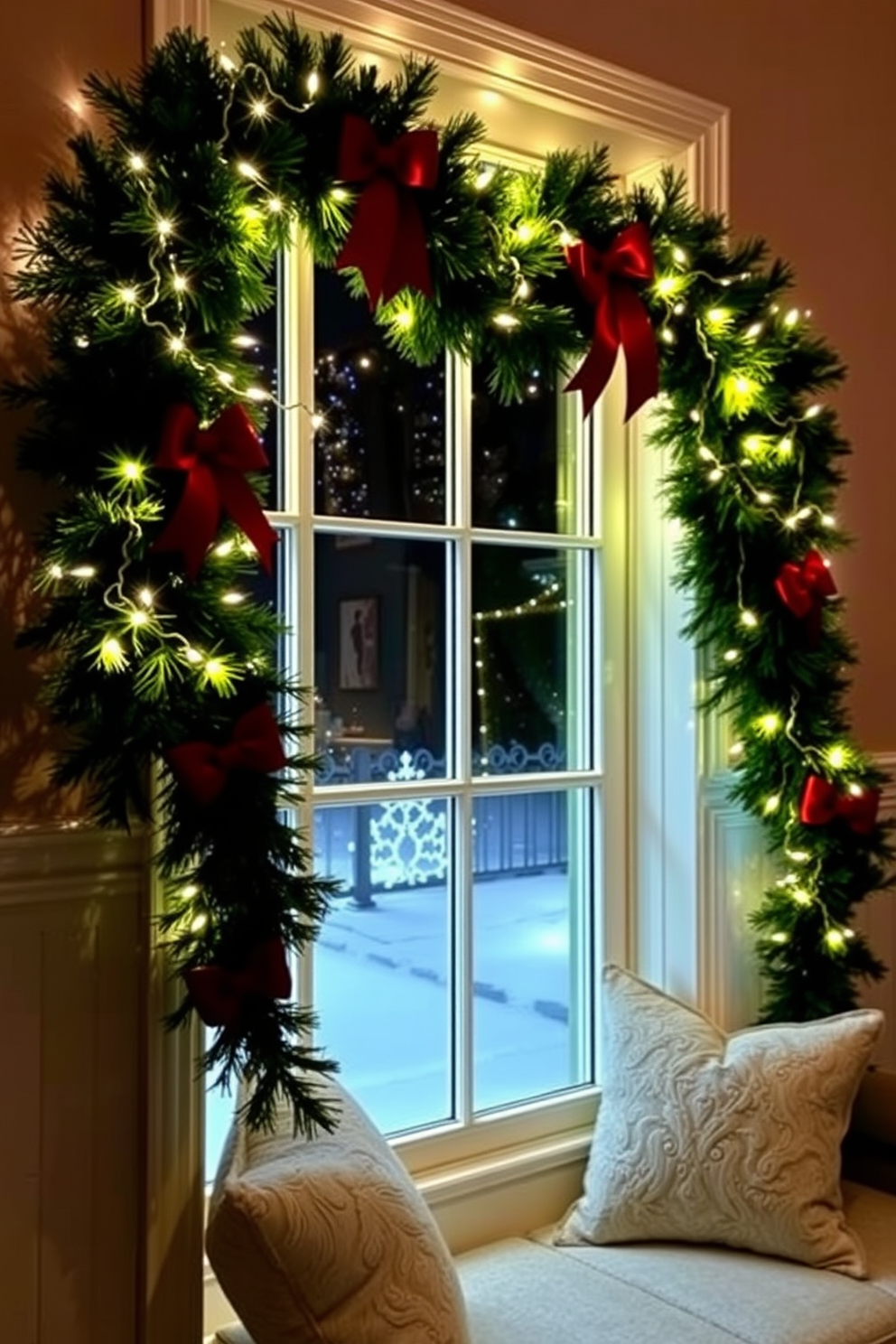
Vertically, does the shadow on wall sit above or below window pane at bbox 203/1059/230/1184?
above

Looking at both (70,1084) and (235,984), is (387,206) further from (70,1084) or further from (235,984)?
(70,1084)

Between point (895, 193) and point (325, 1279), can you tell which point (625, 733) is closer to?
point (325, 1279)

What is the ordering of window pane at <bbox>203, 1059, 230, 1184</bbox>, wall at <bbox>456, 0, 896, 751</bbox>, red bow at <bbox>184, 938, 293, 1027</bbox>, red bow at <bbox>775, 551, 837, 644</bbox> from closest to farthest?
1. red bow at <bbox>184, 938, 293, 1027</bbox>
2. window pane at <bbox>203, 1059, 230, 1184</bbox>
3. red bow at <bbox>775, 551, 837, 644</bbox>
4. wall at <bbox>456, 0, 896, 751</bbox>

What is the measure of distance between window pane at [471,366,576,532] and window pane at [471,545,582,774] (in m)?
0.07

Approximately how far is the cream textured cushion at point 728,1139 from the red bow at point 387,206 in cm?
125

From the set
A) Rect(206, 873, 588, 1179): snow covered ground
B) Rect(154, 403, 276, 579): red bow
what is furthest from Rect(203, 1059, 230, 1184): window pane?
Rect(154, 403, 276, 579): red bow

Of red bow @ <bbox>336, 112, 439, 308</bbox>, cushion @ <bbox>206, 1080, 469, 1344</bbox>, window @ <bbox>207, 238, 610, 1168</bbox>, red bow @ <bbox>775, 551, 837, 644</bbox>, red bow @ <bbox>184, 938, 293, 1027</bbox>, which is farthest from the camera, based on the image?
red bow @ <bbox>775, 551, 837, 644</bbox>

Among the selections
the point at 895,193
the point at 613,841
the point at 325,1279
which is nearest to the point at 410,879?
the point at 613,841

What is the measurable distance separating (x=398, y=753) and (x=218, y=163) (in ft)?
3.07

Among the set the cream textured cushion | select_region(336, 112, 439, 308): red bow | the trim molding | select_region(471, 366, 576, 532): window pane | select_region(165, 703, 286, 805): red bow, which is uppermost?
select_region(336, 112, 439, 308): red bow

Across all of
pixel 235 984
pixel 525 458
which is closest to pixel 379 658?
pixel 525 458

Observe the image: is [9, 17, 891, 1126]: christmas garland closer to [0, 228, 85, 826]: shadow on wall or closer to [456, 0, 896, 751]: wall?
[0, 228, 85, 826]: shadow on wall

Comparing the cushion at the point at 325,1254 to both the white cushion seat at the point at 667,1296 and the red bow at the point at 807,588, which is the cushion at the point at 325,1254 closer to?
the white cushion seat at the point at 667,1296

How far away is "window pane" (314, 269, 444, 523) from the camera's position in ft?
6.44
